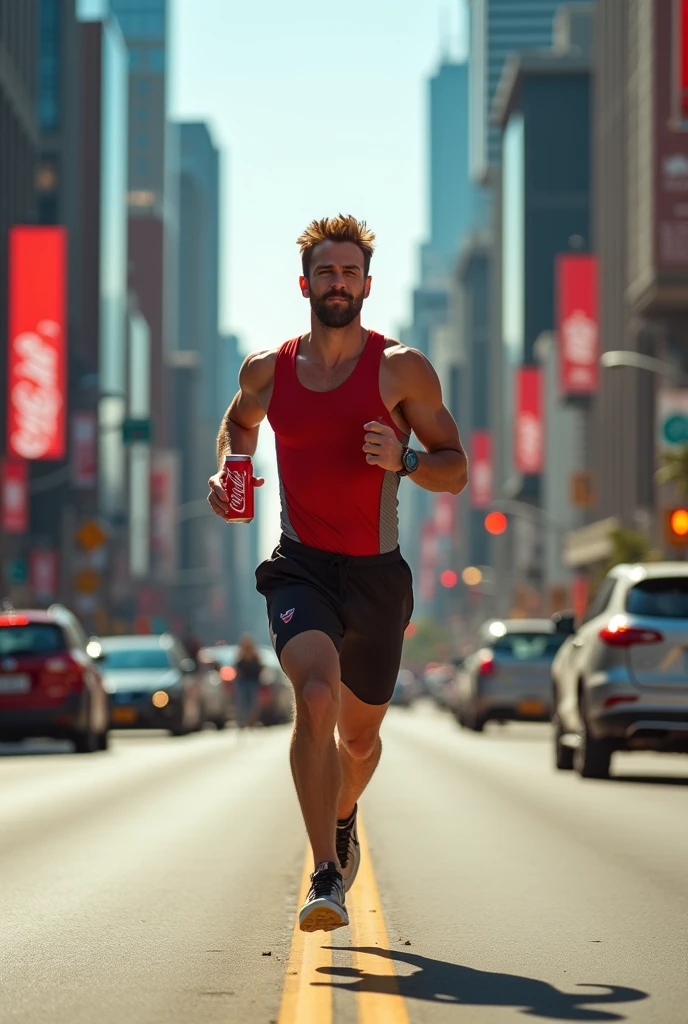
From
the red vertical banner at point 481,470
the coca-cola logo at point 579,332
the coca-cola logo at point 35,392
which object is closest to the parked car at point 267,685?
the coca-cola logo at point 35,392

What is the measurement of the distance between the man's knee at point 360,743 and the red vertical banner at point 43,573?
2950 inches

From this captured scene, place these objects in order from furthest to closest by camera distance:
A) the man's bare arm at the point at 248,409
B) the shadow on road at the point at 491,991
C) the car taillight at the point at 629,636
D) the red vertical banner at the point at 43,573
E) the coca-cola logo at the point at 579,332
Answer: the coca-cola logo at the point at 579,332 → the red vertical banner at the point at 43,573 → the car taillight at the point at 629,636 → the man's bare arm at the point at 248,409 → the shadow on road at the point at 491,991

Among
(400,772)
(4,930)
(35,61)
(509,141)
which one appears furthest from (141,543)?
(4,930)

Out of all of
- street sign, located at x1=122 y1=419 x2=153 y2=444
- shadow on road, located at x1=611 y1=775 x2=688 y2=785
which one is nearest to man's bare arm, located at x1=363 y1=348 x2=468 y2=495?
shadow on road, located at x1=611 y1=775 x2=688 y2=785

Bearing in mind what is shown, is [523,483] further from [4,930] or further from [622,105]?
[4,930]

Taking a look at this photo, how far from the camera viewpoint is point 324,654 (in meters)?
7.53

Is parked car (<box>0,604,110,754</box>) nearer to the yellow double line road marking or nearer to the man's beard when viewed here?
the yellow double line road marking

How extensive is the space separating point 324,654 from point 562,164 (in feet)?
423

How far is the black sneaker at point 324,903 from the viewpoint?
6.99 meters

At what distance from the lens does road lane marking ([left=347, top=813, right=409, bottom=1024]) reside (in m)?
6.39

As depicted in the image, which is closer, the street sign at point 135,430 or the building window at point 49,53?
the street sign at point 135,430

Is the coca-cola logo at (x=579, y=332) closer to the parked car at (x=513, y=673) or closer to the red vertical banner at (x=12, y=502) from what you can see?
the red vertical banner at (x=12, y=502)

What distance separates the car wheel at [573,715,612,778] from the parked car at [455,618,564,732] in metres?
Result: 12.0

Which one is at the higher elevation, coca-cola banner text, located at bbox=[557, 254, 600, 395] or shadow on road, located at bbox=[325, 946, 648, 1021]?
coca-cola banner text, located at bbox=[557, 254, 600, 395]
